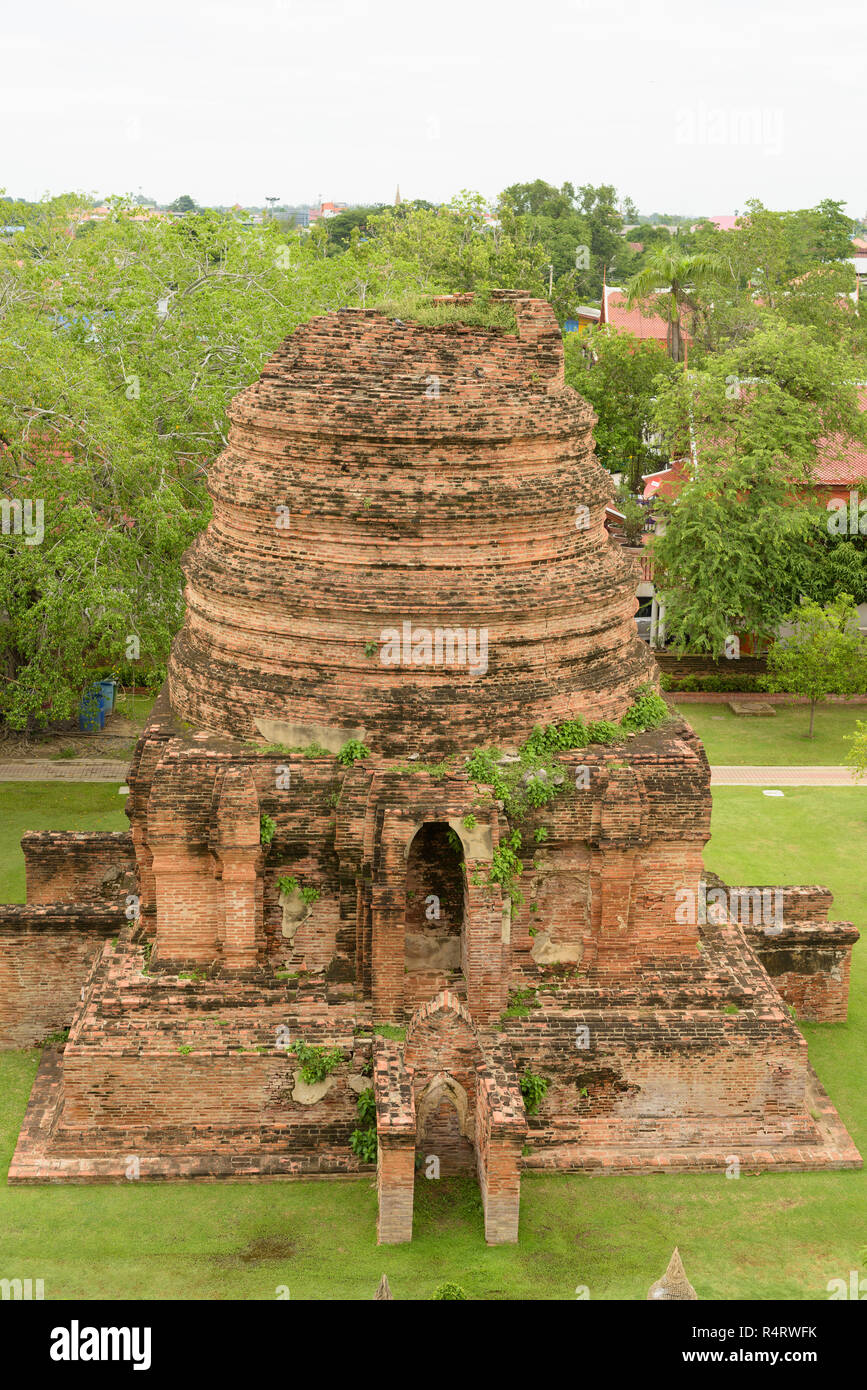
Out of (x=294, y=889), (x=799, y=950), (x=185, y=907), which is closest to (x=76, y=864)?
(x=185, y=907)

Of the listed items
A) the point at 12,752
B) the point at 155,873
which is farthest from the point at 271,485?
the point at 12,752

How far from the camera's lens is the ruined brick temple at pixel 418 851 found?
18.9 metres

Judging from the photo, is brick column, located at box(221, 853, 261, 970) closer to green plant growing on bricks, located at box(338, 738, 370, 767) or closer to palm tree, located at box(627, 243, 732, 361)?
green plant growing on bricks, located at box(338, 738, 370, 767)

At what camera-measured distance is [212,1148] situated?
18875mm

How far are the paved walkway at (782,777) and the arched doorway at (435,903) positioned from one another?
13.4 metres

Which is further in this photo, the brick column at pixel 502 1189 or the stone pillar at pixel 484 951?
the stone pillar at pixel 484 951

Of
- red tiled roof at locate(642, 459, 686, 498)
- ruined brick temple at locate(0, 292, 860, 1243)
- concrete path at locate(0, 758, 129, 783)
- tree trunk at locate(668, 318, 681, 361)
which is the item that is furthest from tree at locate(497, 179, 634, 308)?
ruined brick temple at locate(0, 292, 860, 1243)

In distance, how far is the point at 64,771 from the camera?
31.9 meters

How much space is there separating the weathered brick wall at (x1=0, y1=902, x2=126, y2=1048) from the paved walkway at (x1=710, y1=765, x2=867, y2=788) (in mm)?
14949

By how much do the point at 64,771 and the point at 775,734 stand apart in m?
16.1

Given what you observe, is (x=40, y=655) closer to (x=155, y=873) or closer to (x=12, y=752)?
(x=12, y=752)

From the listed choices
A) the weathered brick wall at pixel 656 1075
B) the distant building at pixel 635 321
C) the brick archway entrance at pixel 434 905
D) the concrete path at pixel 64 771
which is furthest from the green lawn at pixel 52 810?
the distant building at pixel 635 321

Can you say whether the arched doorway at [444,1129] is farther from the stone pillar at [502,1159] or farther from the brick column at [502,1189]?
the brick column at [502,1189]

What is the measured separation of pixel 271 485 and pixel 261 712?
296cm
